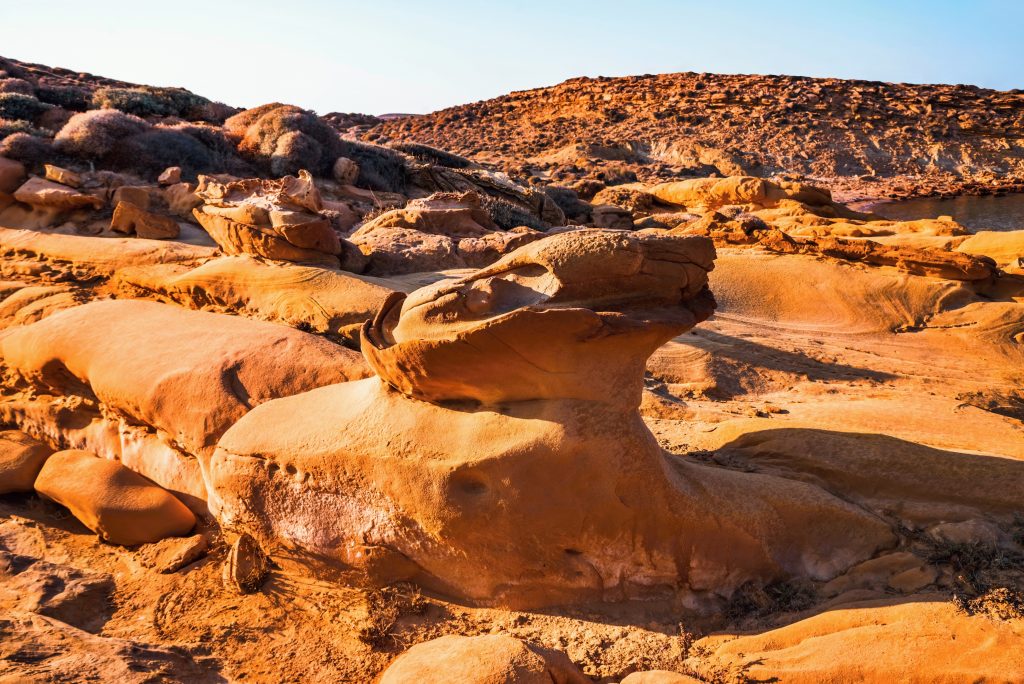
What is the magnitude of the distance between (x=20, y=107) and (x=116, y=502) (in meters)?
11.2

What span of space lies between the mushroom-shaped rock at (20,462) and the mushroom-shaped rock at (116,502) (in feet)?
0.52

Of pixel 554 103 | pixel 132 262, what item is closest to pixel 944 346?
pixel 132 262

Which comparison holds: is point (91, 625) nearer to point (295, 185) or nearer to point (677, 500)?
point (677, 500)

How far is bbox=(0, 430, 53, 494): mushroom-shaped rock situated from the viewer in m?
4.43

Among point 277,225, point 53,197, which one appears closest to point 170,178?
point 53,197

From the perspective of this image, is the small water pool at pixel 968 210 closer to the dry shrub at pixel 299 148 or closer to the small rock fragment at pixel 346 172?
the dry shrub at pixel 299 148

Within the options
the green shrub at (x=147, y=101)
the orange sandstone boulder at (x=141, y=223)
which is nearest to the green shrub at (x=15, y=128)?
the green shrub at (x=147, y=101)

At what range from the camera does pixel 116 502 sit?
13.2ft

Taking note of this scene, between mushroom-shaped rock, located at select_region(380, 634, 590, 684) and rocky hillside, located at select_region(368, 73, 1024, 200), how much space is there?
19380 millimetres

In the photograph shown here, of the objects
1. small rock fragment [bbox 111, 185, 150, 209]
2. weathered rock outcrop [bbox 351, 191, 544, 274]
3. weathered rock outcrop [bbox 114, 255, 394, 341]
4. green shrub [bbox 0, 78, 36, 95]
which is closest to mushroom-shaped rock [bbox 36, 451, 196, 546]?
weathered rock outcrop [bbox 114, 255, 394, 341]

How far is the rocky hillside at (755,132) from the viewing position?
25.3 metres

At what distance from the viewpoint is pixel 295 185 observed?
22.8ft

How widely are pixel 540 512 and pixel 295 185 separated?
4.86 metres

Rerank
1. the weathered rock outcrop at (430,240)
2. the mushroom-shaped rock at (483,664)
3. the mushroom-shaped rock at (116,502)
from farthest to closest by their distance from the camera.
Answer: the weathered rock outcrop at (430,240)
the mushroom-shaped rock at (116,502)
the mushroom-shaped rock at (483,664)
